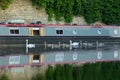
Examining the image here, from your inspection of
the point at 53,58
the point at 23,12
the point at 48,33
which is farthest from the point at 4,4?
the point at 53,58

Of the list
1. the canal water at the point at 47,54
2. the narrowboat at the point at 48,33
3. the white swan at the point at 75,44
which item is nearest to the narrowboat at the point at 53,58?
the canal water at the point at 47,54

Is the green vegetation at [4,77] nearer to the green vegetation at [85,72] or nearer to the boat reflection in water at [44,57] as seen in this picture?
the green vegetation at [85,72]

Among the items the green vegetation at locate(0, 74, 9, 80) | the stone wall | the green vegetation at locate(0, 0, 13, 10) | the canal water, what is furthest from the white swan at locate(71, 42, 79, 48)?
the green vegetation at locate(0, 74, 9, 80)

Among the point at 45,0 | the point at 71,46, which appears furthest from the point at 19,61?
the point at 45,0

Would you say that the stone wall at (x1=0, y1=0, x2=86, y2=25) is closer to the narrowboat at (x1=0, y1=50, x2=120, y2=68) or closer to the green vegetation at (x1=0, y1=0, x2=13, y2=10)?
the green vegetation at (x1=0, y1=0, x2=13, y2=10)

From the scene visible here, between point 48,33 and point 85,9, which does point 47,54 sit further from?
A: point 85,9

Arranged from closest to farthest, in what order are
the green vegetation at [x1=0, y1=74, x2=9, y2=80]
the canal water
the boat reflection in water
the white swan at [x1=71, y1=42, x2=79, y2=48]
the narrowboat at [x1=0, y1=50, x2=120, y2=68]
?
the green vegetation at [x1=0, y1=74, x2=9, y2=80] → the narrowboat at [x1=0, y1=50, x2=120, y2=68] → the boat reflection in water → the canal water → the white swan at [x1=71, y1=42, x2=79, y2=48]
